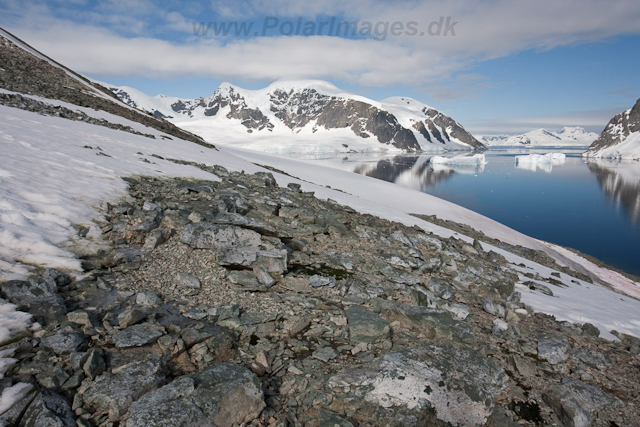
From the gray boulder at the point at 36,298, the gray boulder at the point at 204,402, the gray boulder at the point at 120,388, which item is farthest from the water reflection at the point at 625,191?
the gray boulder at the point at 36,298

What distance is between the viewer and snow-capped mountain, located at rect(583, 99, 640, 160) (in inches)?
5148

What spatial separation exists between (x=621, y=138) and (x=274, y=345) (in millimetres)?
207237

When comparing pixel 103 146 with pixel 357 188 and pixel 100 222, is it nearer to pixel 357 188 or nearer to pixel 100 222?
pixel 100 222

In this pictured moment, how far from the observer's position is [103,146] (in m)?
12.2

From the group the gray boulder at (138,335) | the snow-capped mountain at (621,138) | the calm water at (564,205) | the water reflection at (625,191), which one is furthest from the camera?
the snow-capped mountain at (621,138)

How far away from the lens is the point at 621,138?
154 metres

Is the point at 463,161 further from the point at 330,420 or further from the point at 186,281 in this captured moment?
the point at 330,420

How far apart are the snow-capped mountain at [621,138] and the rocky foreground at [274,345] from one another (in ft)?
544

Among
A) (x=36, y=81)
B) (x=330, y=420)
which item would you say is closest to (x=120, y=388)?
(x=330, y=420)

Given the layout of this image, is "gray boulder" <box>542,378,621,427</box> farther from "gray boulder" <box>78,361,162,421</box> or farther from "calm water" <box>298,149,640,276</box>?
"calm water" <box>298,149,640,276</box>

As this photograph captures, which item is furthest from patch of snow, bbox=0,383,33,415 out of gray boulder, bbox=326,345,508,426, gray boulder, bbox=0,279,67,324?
gray boulder, bbox=326,345,508,426

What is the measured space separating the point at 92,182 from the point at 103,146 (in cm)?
563

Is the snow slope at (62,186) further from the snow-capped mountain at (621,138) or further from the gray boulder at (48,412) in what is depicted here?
the snow-capped mountain at (621,138)

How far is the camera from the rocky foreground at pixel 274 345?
2.93m
